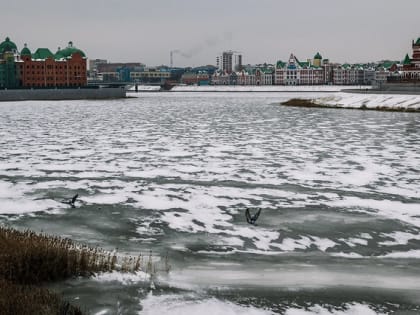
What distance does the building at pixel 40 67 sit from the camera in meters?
132

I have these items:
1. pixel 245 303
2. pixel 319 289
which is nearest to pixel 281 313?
pixel 245 303

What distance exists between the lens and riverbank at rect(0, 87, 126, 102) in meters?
92.9

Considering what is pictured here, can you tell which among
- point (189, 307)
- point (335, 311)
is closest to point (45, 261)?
point (189, 307)

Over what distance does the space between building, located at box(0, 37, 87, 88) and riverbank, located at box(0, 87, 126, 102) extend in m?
25.1

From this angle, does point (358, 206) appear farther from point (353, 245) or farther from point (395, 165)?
point (395, 165)

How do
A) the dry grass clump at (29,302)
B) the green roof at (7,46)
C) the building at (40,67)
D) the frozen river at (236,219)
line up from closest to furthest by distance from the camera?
the dry grass clump at (29,302) < the frozen river at (236,219) < the building at (40,67) < the green roof at (7,46)

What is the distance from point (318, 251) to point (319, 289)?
5.60 ft

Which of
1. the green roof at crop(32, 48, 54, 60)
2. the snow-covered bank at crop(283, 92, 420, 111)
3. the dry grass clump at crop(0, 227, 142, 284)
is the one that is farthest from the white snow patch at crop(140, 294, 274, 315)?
the green roof at crop(32, 48, 54, 60)

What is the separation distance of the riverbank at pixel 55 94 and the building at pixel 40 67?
2510 cm

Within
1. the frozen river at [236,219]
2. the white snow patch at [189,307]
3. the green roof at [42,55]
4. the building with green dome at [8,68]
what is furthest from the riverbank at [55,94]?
the white snow patch at [189,307]

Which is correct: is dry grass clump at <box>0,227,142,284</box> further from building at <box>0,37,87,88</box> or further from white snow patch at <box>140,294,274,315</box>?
building at <box>0,37,87,88</box>

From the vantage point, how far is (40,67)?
136m

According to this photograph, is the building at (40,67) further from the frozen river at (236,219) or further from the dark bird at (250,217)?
the dark bird at (250,217)

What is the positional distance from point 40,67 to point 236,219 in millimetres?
135043
